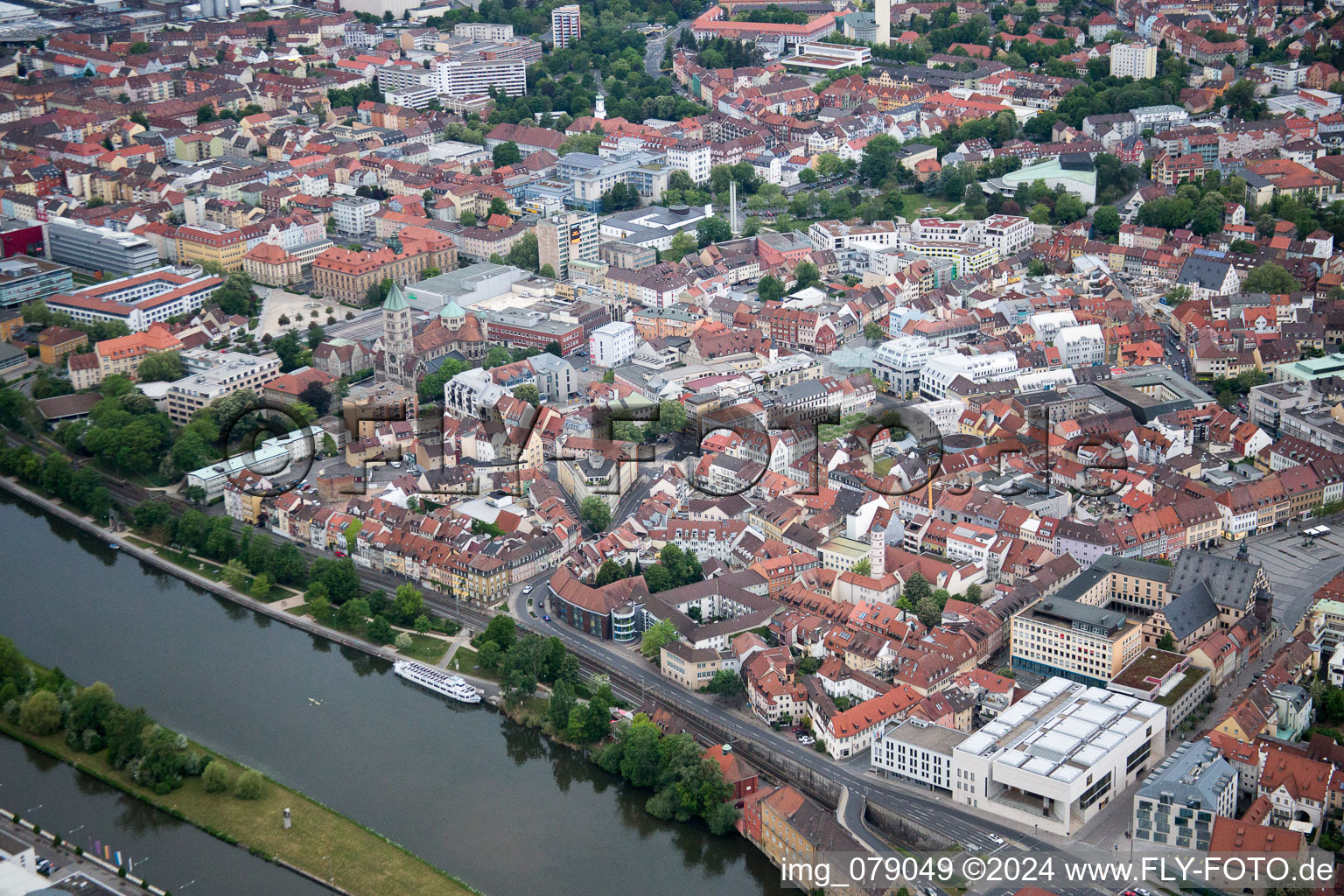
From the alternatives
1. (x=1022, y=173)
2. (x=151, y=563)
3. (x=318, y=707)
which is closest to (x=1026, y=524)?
(x=318, y=707)

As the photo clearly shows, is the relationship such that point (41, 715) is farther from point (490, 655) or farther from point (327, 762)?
point (490, 655)

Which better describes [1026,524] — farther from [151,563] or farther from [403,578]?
[151,563]

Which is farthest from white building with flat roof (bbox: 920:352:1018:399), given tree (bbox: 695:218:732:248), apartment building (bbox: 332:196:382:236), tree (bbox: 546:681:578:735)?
apartment building (bbox: 332:196:382:236)

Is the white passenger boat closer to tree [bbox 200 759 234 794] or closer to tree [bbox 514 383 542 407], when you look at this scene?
tree [bbox 200 759 234 794]

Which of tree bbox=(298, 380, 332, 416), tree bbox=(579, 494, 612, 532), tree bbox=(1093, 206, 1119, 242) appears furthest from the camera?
tree bbox=(1093, 206, 1119, 242)

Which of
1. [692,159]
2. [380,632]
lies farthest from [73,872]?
[692,159]

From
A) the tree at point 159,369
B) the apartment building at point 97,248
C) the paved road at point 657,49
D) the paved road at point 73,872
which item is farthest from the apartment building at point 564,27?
the paved road at point 73,872

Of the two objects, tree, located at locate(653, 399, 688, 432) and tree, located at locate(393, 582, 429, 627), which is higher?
tree, located at locate(653, 399, 688, 432)
